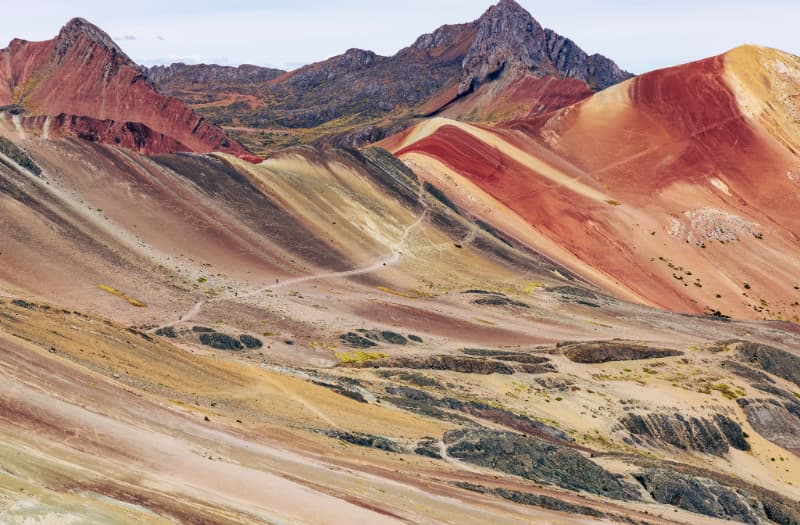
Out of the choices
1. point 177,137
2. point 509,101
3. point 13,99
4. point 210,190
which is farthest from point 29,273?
point 509,101

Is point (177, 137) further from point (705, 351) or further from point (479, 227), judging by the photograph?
point (705, 351)

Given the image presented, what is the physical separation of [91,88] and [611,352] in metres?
113

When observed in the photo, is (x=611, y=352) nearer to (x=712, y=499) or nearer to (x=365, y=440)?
(x=712, y=499)

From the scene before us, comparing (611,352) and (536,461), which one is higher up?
(611,352)

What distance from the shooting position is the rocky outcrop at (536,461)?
1325 inches

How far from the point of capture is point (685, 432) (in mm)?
47031

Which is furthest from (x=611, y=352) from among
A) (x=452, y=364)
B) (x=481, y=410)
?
(x=481, y=410)

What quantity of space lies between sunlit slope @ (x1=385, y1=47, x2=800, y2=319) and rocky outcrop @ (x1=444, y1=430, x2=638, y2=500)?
56.2 m

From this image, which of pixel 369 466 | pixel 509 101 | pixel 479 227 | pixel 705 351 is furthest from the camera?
pixel 509 101

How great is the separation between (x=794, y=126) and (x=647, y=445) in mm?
92722

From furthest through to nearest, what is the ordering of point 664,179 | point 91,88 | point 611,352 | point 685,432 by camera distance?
point 91,88 → point 664,179 → point 611,352 → point 685,432

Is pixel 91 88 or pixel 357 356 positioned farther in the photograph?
pixel 91 88

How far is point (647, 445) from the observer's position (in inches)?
1786

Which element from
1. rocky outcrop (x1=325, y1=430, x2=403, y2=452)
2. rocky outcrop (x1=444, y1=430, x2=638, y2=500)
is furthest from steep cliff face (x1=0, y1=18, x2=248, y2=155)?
rocky outcrop (x1=444, y1=430, x2=638, y2=500)
